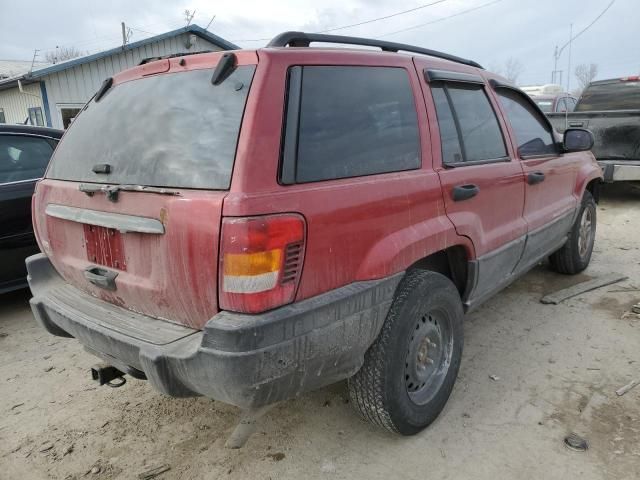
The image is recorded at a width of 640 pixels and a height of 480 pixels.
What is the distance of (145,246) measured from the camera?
2.03m

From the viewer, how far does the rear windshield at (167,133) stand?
1905 millimetres

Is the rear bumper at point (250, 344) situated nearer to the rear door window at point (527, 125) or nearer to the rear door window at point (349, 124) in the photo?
the rear door window at point (349, 124)

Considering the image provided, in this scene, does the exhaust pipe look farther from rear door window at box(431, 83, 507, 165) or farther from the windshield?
the windshield

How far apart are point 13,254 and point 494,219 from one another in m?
3.96

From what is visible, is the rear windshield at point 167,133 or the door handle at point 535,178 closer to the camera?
the rear windshield at point 167,133

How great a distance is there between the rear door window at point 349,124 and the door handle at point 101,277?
0.96m

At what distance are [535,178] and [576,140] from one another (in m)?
0.79

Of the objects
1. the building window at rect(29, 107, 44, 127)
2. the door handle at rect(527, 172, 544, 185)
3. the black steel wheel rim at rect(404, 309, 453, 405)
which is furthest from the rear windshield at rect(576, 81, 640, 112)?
the building window at rect(29, 107, 44, 127)

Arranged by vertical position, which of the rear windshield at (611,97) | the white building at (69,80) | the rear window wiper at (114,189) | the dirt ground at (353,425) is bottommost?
the dirt ground at (353,425)

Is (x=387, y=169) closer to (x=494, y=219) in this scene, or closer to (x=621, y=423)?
(x=494, y=219)

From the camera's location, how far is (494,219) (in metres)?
3.08

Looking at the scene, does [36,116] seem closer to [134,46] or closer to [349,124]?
[134,46]

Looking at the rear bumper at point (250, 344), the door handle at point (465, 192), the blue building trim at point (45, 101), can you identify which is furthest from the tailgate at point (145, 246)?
the blue building trim at point (45, 101)

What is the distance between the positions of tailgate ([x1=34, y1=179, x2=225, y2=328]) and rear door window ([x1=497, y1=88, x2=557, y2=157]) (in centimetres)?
254
